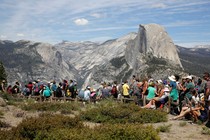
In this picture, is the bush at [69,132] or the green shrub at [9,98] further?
the green shrub at [9,98]

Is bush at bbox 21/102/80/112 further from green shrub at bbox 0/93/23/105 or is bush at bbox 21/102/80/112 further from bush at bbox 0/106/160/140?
bush at bbox 0/106/160/140

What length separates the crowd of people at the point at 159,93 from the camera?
14.2 metres

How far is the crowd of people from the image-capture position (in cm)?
1425

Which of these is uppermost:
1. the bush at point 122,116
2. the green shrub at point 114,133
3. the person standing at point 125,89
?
the person standing at point 125,89

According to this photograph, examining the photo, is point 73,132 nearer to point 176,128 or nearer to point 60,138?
point 60,138

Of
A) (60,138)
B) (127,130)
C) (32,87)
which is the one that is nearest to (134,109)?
(127,130)

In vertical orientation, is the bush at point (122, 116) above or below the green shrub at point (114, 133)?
below

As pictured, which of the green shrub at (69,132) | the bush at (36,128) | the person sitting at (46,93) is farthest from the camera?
the person sitting at (46,93)

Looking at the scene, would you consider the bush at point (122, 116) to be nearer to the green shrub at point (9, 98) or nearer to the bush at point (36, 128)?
the bush at point (36, 128)

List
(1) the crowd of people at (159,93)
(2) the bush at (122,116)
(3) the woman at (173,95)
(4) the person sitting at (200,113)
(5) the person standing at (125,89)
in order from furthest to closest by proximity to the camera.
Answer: (5) the person standing at (125,89) < (3) the woman at (173,95) < (2) the bush at (122,116) < (1) the crowd of people at (159,93) < (4) the person sitting at (200,113)

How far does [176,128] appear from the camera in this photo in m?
12.9

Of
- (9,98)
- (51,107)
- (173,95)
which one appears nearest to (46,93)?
(9,98)

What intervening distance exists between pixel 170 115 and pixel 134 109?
2.03 metres

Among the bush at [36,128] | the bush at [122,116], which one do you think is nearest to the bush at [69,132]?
the bush at [36,128]
